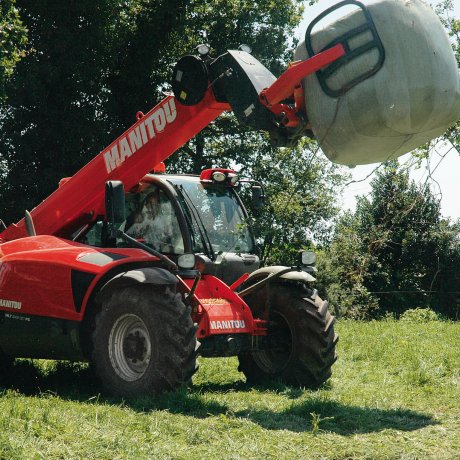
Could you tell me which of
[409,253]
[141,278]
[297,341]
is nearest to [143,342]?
[141,278]

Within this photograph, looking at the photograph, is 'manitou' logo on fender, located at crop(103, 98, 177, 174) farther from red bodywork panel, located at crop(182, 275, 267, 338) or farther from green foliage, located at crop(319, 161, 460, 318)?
green foliage, located at crop(319, 161, 460, 318)

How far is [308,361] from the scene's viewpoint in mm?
6516

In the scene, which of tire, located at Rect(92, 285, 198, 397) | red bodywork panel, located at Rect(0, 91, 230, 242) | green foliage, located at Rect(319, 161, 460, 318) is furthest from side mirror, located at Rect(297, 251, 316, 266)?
green foliage, located at Rect(319, 161, 460, 318)

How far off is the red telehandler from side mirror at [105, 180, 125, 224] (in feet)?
0.05

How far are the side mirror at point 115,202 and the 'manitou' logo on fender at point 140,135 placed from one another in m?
1.12

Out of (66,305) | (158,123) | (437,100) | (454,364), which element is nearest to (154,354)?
(66,305)

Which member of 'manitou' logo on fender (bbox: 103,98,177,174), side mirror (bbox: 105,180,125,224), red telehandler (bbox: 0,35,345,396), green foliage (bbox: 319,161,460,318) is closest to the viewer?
red telehandler (bbox: 0,35,345,396)

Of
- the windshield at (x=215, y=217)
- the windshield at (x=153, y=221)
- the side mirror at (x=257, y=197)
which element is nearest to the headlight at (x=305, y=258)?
the windshield at (x=215, y=217)

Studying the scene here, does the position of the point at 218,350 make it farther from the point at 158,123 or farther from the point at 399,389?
the point at 158,123

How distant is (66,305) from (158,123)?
2.22 meters

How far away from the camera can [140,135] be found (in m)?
6.92

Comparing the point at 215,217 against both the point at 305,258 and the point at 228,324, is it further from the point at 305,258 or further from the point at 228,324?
the point at 228,324

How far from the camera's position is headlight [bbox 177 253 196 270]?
6070 millimetres

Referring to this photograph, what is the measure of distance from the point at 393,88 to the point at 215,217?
309 centimetres
